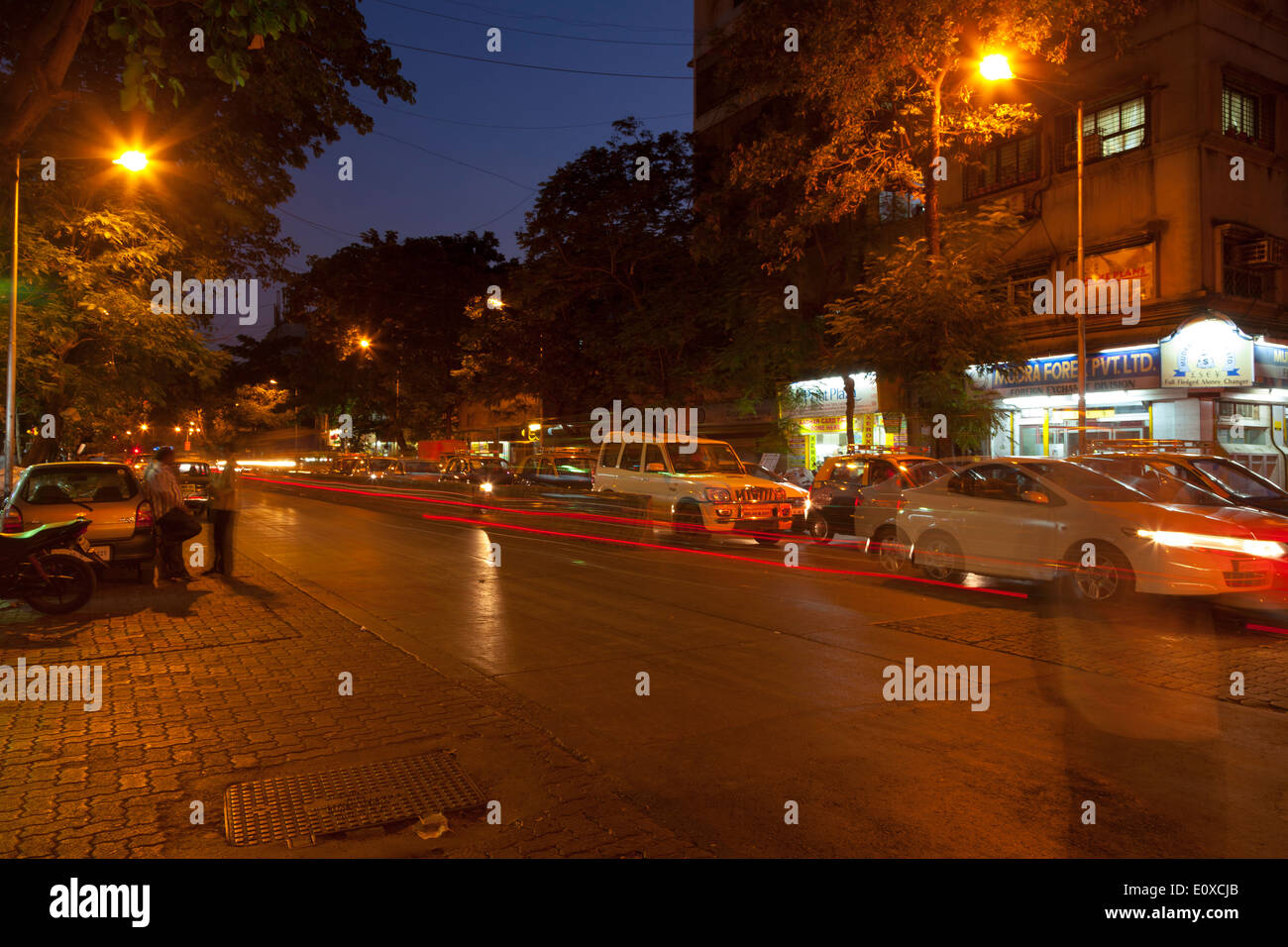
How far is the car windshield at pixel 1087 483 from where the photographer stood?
959 cm

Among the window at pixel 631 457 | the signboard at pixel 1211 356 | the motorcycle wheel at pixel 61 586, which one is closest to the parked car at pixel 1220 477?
the window at pixel 631 457

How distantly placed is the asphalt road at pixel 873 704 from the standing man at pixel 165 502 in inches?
65.0

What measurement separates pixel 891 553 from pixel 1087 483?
3229 millimetres

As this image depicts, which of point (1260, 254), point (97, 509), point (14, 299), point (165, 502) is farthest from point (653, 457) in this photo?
point (1260, 254)

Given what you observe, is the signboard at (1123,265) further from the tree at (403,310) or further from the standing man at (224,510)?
the tree at (403,310)

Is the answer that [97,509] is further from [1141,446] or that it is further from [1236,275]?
[1236,275]

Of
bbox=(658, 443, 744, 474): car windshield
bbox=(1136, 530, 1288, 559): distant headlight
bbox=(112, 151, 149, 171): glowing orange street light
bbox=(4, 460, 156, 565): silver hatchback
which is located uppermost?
bbox=(112, 151, 149, 171): glowing orange street light

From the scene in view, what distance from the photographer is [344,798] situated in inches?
175

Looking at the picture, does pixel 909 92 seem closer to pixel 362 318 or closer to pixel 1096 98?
pixel 1096 98

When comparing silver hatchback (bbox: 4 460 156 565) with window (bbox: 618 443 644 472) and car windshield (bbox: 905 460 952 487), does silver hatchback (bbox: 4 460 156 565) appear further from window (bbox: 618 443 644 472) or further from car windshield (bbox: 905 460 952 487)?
car windshield (bbox: 905 460 952 487)

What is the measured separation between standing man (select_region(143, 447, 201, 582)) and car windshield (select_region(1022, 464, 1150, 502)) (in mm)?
11021

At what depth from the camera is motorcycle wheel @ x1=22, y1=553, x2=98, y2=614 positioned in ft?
30.5

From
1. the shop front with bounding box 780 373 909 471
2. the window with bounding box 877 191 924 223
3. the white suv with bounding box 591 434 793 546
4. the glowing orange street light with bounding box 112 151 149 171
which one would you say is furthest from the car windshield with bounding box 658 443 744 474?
the window with bounding box 877 191 924 223

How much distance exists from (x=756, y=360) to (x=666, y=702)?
76.4ft
